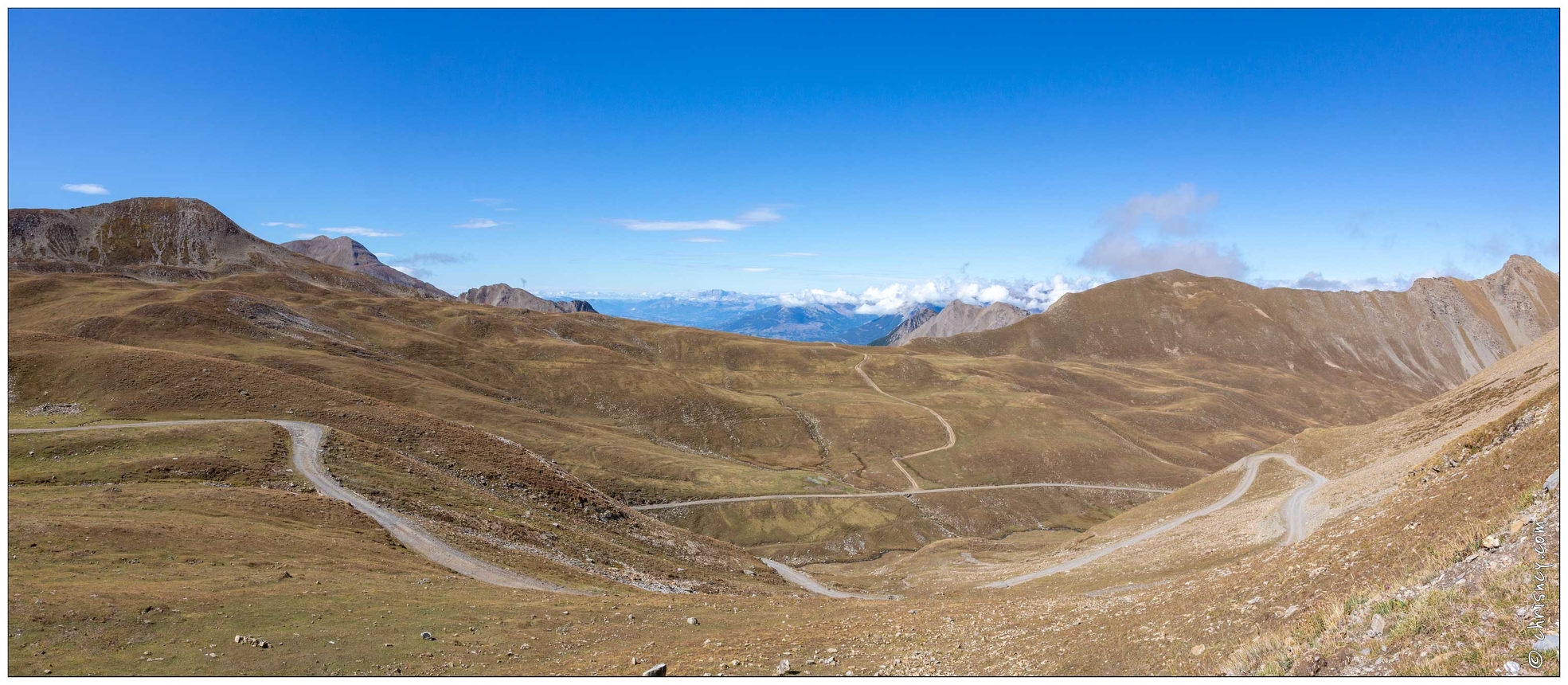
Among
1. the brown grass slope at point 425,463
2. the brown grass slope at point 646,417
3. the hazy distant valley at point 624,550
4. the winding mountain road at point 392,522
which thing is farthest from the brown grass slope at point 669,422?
the winding mountain road at point 392,522

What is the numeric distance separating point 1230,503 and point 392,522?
78587mm

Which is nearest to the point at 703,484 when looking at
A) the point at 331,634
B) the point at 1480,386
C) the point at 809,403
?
the point at 809,403

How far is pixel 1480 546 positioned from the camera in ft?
56.0

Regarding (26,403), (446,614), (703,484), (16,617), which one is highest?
(26,403)

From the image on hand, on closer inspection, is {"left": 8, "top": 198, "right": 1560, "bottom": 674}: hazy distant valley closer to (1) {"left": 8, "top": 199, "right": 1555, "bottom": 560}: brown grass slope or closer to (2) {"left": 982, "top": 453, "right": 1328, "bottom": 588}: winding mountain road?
(2) {"left": 982, "top": 453, "right": 1328, "bottom": 588}: winding mountain road

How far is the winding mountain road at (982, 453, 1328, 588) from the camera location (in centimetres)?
5125

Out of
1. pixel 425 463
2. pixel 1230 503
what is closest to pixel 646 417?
pixel 425 463

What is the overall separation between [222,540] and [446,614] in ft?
49.6

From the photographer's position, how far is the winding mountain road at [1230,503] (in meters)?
51.2

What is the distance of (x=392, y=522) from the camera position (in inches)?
1834

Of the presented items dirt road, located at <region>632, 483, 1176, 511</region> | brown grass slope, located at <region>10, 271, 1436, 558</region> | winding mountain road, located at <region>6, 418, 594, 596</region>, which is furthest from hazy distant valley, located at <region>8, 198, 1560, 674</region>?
brown grass slope, located at <region>10, 271, 1436, 558</region>

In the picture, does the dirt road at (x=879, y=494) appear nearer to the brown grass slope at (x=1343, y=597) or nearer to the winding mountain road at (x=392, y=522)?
the winding mountain road at (x=392, y=522)

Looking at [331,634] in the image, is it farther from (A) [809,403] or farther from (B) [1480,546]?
(A) [809,403]

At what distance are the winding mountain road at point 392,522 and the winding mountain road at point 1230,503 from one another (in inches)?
1576
